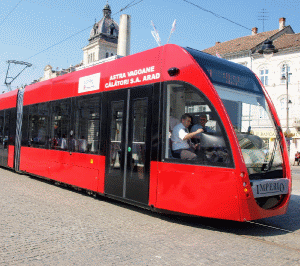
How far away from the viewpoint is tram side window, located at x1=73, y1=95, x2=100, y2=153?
8.49 m

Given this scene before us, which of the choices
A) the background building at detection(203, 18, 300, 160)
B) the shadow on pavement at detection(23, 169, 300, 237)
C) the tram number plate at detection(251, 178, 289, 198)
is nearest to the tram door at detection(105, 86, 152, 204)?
the shadow on pavement at detection(23, 169, 300, 237)

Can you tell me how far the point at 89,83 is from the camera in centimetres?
902

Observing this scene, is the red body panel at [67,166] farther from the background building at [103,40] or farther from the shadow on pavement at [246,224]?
the background building at [103,40]

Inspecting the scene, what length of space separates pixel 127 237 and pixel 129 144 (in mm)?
2231

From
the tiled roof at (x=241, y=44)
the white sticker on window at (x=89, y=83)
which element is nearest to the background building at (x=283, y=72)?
the tiled roof at (x=241, y=44)

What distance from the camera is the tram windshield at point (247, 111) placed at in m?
6.11

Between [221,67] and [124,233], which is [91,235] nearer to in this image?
[124,233]

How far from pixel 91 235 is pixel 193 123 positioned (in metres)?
2.52

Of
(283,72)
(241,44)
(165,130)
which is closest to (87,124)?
(165,130)

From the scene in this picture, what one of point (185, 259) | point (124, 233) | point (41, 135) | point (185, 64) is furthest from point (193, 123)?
point (41, 135)

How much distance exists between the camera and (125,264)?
4.32m

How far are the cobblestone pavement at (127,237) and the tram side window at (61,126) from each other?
2012mm

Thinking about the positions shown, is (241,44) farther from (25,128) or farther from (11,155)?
(25,128)

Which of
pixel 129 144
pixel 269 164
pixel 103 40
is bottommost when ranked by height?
pixel 269 164
